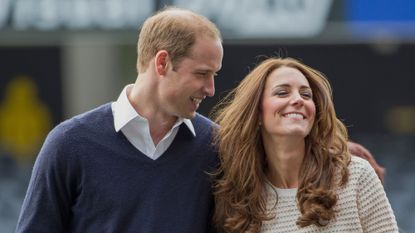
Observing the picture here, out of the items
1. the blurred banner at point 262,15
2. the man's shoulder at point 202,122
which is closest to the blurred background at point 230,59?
the blurred banner at point 262,15

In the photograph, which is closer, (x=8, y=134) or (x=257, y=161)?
(x=257, y=161)

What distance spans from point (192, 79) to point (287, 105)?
0.98ft

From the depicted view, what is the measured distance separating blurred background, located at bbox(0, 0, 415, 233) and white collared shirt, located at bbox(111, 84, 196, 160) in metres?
4.43

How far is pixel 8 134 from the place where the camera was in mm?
10094

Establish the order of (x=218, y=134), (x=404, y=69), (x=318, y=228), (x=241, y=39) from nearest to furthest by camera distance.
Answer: (x=318, y=228), (x=218, y=134), (x=241, y=39), (x=404, y=69)

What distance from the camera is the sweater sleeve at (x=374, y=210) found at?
142 inches

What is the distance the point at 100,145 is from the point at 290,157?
0.59m

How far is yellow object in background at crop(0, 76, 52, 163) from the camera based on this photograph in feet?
32.9

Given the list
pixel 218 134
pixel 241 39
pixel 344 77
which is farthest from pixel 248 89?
pixel 344 77

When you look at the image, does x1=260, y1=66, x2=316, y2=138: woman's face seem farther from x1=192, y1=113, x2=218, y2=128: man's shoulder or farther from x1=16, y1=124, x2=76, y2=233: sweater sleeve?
x1=16, y1=124, x2=76, y2=233: sweater sleeve

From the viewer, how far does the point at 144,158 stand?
374 cm

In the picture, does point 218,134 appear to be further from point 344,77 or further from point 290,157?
point 344,77

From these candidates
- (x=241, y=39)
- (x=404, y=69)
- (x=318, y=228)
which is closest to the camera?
(x=318, y=228)

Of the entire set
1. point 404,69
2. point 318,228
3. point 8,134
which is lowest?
point 8,134
